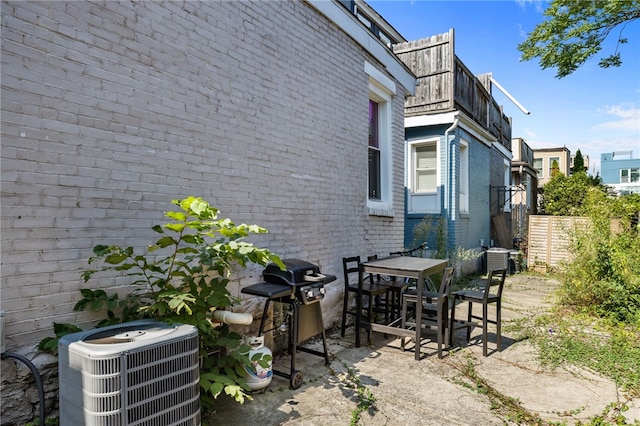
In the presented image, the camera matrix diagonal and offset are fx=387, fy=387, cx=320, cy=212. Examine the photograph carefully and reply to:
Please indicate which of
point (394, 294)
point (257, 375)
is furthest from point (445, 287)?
point (257, 375)

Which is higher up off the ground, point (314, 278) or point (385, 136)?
point (385, 136)

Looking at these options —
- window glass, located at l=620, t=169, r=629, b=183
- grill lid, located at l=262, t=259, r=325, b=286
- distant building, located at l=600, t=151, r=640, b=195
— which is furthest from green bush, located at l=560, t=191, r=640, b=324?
window glass, located at l=620, t=169, r=629, b=183

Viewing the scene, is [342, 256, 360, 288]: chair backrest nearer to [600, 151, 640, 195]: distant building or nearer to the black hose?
the black hose

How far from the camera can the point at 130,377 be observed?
6.83ft

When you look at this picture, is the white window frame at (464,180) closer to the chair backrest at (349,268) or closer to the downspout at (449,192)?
the downspout at (449,192)

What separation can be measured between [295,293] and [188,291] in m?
1.01

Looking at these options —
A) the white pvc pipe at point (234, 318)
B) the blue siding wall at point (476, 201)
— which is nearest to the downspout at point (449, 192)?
the blue siding wall at point (476, 201)

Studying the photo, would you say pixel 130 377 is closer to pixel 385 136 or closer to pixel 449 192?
pixel 385 136

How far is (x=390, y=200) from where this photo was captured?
7.01m

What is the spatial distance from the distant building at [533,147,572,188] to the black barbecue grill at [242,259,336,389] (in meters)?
35.4

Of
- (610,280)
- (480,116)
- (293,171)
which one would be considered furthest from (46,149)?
(480,116)

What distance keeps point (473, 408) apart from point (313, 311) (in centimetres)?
172

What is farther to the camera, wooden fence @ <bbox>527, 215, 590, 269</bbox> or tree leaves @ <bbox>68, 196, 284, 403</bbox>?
wooden fence @ <bbox>527, 215, 590, 269</bbox>

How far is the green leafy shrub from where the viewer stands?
2.67 meters
